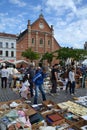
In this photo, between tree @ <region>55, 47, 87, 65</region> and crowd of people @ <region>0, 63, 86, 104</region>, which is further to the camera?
tree @ <region>55, 47, 87, 65</region>

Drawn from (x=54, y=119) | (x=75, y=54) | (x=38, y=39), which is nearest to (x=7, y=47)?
(x=38, y=39)

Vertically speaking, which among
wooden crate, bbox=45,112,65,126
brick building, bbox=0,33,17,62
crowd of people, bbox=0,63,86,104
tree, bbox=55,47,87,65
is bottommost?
wooden crate, bbox=45,112,65,126

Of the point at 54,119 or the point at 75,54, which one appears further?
the point at 75,54

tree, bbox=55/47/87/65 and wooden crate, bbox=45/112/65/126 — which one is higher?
tree, bbox=55/47/87/65

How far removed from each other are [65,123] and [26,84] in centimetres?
451

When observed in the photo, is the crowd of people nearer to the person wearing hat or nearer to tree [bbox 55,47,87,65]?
the person wearing hat

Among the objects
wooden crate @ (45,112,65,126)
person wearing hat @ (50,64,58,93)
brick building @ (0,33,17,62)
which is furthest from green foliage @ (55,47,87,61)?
wooden crate @ (45,112,65,126)

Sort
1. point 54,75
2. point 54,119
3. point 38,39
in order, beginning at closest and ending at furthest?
point 54,119 < point 54,75 < point 38,39

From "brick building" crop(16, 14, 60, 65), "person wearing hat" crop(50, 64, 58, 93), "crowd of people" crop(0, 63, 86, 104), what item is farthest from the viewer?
"brick building" crop(16, 14, 60, 65)

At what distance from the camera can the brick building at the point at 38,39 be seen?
49625 millimetres

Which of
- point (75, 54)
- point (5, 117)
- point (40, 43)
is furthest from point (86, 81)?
point (40, 43)

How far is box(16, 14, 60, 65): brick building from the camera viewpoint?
Answer: 163 ft

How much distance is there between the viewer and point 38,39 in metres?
51.9

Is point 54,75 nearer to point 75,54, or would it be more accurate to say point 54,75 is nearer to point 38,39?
point 75,54
